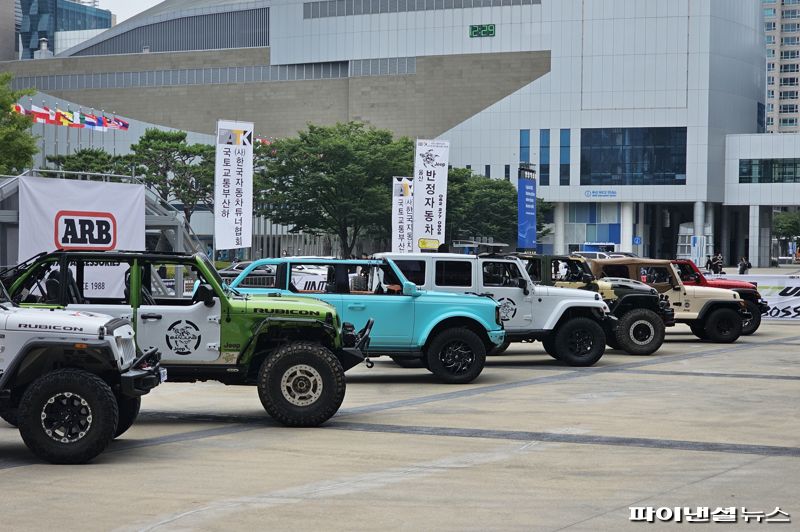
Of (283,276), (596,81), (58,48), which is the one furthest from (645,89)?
(58,48)

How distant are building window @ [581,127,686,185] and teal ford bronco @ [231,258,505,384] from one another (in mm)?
82481

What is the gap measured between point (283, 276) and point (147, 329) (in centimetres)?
454

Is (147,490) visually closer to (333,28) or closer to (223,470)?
(223,470)

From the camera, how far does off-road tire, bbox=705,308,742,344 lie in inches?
1098

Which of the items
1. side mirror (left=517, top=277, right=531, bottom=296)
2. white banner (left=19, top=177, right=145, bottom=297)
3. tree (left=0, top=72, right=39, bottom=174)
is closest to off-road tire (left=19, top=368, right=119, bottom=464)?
side mirror (left=517, top=277, right=531, bottom=296)

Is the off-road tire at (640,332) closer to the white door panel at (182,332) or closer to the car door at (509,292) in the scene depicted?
the car door at (509,292)

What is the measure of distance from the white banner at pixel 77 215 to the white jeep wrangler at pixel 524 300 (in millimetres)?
6887

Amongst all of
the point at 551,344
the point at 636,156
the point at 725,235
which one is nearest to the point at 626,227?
the point at 636,156

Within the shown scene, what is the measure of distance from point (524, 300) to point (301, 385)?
8916 millimetres

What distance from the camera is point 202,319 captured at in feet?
44.8

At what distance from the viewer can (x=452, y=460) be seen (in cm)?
1129

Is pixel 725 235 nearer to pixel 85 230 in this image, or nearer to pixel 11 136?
pixel 11 136

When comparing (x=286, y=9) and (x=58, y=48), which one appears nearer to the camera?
(x=286, y=9)

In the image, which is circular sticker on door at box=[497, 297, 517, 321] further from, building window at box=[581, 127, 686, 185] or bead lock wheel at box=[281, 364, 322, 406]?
building window at box=[581, 127, 686, 185]
